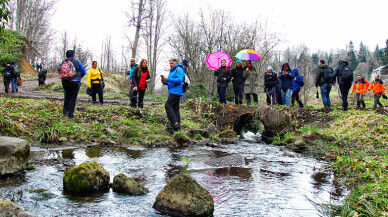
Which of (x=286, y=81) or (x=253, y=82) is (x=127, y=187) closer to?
(x=253, y=82)

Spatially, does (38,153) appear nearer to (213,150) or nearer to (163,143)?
(163,143)

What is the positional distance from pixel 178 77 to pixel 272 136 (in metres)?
4.95

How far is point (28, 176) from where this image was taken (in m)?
4.37

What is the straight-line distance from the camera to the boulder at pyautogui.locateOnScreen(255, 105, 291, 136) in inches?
413

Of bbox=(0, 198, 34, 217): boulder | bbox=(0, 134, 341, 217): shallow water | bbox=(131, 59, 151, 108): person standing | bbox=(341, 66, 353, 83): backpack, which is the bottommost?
bbox=(0, 134, 341, 217): shallow water

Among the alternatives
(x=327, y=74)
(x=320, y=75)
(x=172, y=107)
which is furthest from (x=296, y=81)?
(x=172, y=107)

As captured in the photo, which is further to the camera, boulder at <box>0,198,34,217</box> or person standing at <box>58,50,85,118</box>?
person standing at <box>58,50,85,118</box>

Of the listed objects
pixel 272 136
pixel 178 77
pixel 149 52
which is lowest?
pixel 272 136

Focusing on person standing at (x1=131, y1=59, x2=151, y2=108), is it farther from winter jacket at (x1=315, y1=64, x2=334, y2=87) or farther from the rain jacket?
winter jacket at (x1=315, y1=64, x2=334, y2=87)

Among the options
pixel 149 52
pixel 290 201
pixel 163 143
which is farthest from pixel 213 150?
pixel 149 52

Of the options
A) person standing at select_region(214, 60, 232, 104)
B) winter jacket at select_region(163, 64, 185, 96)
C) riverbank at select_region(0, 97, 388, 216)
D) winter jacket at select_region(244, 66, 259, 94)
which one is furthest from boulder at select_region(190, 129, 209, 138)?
winter jacket at select_region(244, 66, 259, 94)

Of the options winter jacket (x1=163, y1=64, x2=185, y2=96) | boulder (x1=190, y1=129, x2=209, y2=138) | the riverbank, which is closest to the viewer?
the riverbank

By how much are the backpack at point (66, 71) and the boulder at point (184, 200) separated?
5.91 m

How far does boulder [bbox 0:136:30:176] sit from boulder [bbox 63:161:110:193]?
109cm
